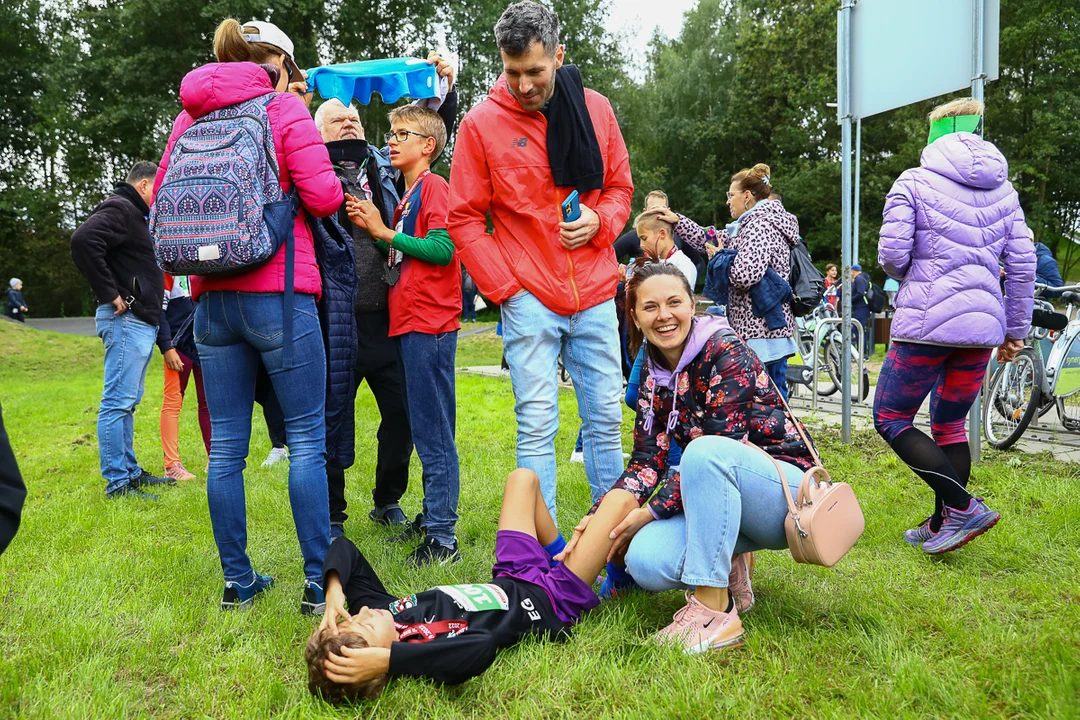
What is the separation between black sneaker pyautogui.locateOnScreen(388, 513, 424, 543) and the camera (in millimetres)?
3998

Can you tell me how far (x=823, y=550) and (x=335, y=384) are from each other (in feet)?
7.23

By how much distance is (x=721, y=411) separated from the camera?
2.86 meters

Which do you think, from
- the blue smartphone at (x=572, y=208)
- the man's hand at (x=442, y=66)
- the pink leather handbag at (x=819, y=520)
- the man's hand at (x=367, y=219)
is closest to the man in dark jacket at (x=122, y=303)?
the man's hand at (x=442, y=66)

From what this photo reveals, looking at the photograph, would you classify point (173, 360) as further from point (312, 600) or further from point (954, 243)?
point (954, 243)

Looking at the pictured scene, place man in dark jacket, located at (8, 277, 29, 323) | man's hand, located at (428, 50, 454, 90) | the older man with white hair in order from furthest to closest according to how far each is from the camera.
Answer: man in dark jacket, located at (8, 277, 29, 323) → man's hand, located at (428, 50, 454, 90) → the older man with white hair

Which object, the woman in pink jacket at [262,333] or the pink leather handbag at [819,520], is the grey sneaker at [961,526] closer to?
the pink leather handbag at [819,520]

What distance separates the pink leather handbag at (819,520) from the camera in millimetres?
2541

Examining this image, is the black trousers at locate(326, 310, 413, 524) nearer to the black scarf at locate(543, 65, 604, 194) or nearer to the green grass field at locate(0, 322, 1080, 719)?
the green grass field at locate(0, 322, 1080, 719)

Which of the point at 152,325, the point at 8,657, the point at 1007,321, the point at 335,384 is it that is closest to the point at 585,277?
the point at 335,384

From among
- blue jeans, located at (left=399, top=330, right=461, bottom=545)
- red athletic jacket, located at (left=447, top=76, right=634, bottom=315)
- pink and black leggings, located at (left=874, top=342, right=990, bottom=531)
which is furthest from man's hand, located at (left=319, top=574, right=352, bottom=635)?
pink and black leggings, located at (left=874, top=342, right=990, bottom=531)

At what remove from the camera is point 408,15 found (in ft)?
91.7

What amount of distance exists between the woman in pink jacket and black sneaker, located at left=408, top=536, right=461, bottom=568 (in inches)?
22.2

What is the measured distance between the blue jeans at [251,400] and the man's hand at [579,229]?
106cm

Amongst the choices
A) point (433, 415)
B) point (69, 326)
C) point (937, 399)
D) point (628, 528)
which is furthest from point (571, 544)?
point (69, 326)
